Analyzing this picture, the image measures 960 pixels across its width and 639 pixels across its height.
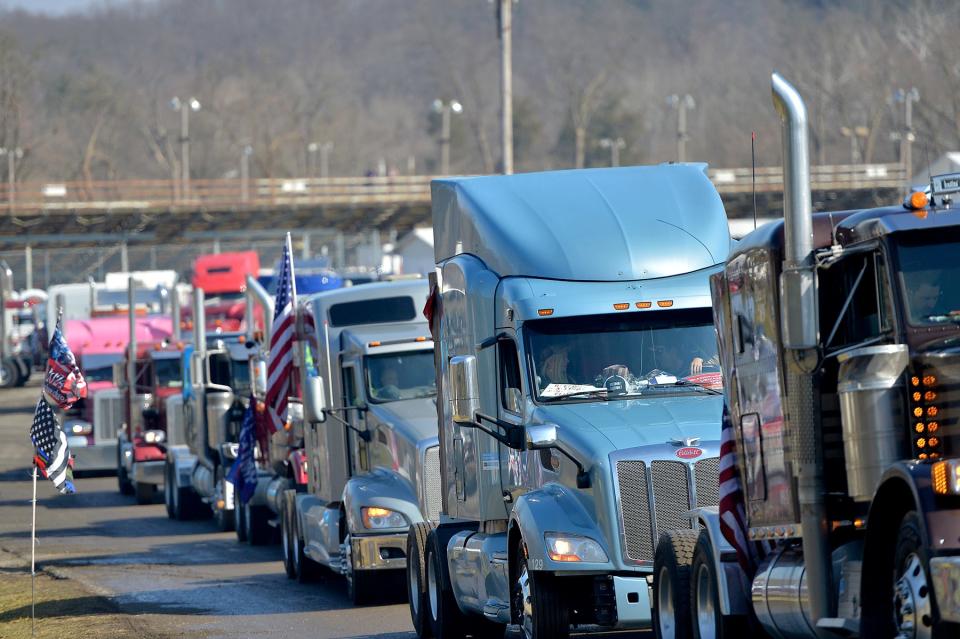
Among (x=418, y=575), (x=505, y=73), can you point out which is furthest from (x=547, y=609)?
(x=505, y=73)

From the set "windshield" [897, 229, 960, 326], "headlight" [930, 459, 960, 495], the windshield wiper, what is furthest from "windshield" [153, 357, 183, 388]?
"headlight" [930, 459, 960, 495]

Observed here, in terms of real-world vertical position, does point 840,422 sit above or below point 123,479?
above

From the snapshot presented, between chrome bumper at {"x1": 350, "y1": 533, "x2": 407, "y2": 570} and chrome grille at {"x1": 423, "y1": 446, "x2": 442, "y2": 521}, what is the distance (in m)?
0.43

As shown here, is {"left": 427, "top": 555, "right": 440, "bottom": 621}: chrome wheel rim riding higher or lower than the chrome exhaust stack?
lower

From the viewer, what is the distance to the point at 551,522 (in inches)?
442

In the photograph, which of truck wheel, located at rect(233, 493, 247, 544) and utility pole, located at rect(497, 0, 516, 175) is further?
utility pole, located at rect(497, 0, 516, 175)

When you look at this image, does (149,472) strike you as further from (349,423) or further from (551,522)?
(551,522)

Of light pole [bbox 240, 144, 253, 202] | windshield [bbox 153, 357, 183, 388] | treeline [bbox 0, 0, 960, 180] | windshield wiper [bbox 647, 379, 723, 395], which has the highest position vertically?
treeline [bbox 0, 0, 960, 180]

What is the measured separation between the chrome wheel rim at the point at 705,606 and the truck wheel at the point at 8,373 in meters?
Result: 53.0

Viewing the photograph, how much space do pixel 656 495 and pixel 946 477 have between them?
13.5ft

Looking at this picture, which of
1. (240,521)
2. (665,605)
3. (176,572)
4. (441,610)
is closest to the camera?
(665,605)

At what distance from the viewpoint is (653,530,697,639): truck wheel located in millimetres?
9922

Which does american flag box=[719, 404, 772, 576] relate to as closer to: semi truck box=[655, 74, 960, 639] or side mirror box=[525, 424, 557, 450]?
semi truck box=[655, 74, 960, 639]

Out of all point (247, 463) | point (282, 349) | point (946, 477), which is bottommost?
point (247, 463)
